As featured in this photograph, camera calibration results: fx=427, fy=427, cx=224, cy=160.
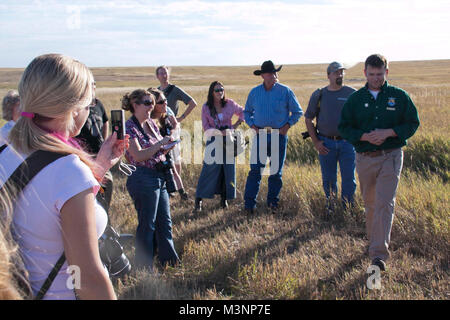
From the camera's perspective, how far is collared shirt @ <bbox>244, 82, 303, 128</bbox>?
251 inches

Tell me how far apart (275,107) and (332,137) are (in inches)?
37.9

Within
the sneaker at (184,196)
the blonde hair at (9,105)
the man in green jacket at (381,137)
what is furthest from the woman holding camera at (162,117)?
the man in green jacket at (381,137)

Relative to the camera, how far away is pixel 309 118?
244 inches

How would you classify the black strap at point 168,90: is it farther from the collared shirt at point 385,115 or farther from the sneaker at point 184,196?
the collared shirt at point 385,115

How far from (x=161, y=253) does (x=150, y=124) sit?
1357 millimetres

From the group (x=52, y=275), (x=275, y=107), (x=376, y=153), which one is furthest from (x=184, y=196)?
(x=52, y=275)

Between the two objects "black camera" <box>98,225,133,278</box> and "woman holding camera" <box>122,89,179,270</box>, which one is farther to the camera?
"woman holding camera" <box>122,89,179,270</box>

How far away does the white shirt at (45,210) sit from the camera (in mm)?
1539

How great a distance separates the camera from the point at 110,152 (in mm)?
2475

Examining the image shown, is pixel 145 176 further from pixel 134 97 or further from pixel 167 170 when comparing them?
pixel 134 97

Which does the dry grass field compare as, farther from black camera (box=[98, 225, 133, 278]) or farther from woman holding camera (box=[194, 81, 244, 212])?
black camera (box=[98, 225, 133, 278])

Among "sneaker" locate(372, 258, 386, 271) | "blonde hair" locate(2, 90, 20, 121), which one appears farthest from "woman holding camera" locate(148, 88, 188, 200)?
"sneaker" locate(372, 258, 386, 271)

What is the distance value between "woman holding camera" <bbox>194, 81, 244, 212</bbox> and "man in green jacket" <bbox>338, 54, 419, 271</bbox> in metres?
2.46

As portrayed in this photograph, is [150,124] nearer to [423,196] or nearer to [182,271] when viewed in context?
[182,271]
